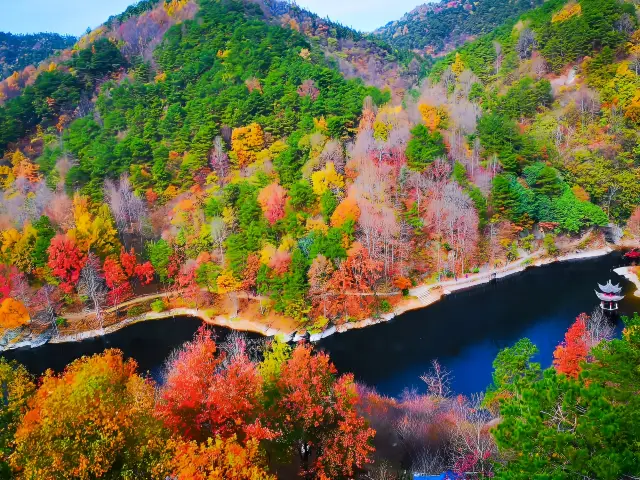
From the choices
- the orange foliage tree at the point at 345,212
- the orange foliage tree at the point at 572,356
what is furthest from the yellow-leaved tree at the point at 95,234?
the orange foliage tree at the point at 572,356

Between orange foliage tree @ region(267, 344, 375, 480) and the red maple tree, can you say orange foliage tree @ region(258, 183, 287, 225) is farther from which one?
orange foliage tree @ region(267, 344, 375, 480)

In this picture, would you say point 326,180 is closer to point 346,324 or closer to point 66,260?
point 346,324

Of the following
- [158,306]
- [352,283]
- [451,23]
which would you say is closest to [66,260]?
[158,306]

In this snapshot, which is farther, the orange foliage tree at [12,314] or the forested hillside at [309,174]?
the forested hillside at [309,174]

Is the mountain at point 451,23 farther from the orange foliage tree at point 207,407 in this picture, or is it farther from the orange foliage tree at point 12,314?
the orange foliage tree at point 207,407

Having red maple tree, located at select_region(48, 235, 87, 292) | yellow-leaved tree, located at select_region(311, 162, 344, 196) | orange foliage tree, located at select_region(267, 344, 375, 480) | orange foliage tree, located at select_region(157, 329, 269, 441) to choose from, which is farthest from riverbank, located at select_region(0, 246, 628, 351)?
orange foliage tree, located at select_region(157, 329, 269, 441)
